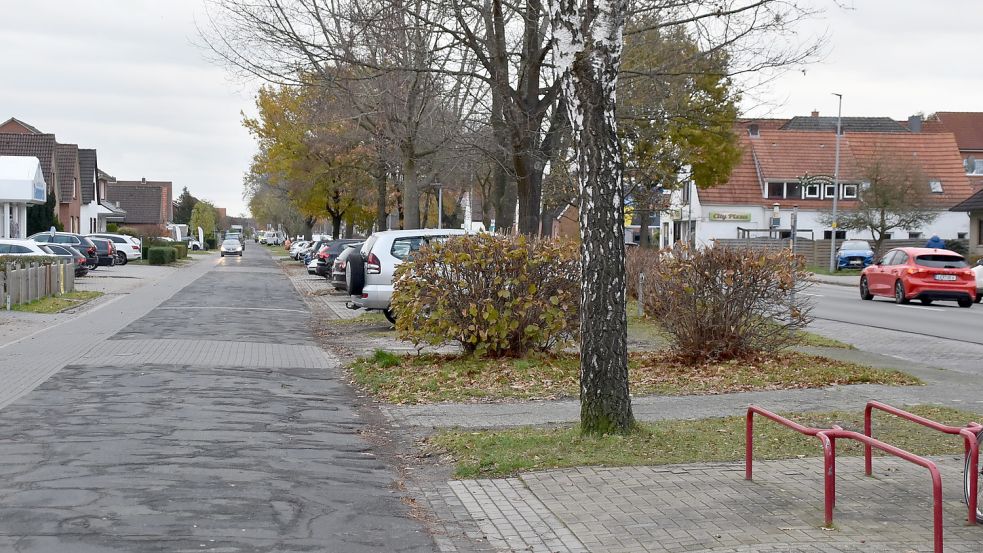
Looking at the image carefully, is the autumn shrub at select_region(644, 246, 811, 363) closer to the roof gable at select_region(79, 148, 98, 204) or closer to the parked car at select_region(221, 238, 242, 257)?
the roof gable at select_region(79, 148, 98, 204)

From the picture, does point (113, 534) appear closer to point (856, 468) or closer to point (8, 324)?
point (856, 468)

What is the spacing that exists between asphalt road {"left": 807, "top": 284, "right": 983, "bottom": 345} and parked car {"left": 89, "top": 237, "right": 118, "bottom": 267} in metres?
35.2

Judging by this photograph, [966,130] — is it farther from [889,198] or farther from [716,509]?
[716,509]

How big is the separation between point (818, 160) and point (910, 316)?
47.9 metres

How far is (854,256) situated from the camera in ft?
185

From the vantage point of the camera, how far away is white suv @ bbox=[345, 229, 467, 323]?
20.2 m

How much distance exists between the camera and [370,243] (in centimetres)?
2125

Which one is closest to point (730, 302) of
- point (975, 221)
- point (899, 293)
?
point (899, 293)

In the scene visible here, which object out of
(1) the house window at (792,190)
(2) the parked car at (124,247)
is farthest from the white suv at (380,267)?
(1) the house window at (792,190)

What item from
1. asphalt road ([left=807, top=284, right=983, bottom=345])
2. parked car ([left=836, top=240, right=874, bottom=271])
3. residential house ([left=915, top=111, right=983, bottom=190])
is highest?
residential house ([left=915, top=111, right=983, bottom=190])

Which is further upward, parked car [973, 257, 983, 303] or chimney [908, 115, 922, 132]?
chimney [908, 115, 922, 132]

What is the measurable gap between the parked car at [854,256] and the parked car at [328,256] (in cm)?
2608

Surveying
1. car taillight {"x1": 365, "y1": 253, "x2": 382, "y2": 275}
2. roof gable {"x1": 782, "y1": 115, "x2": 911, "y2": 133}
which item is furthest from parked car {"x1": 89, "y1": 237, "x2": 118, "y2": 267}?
roof gable {"x1": 782, "y1": 115, "x2": 911, "y2": 133}

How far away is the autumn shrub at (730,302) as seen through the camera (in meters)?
13.9
